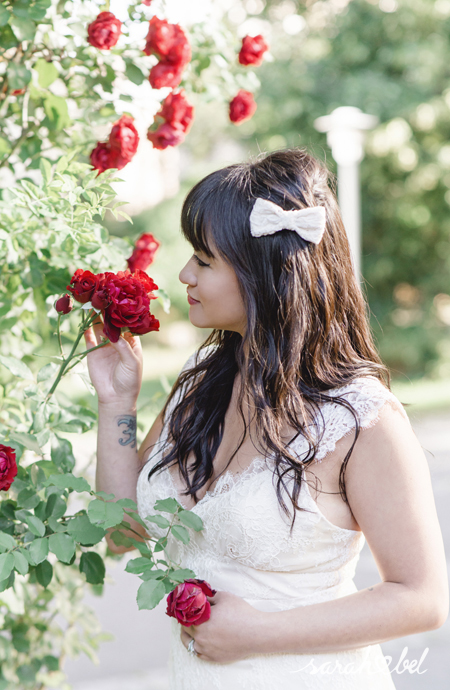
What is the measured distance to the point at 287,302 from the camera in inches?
51.6

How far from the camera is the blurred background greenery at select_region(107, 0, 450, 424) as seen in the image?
29.6ft

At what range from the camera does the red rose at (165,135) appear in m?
1.68

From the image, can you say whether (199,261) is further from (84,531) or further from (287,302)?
(84,531)

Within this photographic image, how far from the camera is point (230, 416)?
1.54m

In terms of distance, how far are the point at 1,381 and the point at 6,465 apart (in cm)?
55

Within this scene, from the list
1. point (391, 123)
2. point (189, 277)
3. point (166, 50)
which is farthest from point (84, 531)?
point (391, 123)

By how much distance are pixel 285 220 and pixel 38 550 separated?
0.78 meters

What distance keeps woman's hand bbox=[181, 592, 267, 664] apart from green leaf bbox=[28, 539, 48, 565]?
0.32 metres

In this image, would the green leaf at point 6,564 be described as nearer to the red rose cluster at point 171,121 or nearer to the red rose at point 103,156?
the red rose at point 103,156

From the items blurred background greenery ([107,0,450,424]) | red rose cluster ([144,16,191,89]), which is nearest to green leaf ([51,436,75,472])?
red rose cluster ([144,16,191,89])

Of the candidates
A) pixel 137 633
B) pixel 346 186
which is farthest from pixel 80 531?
pixel 346 186

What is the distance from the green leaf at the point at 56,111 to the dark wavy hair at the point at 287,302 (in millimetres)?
447

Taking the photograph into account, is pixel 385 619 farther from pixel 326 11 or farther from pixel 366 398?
pixel 326 11

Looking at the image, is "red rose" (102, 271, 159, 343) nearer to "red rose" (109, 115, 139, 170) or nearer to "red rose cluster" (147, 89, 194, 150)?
"red rose" (109, 115, 139, 170)
